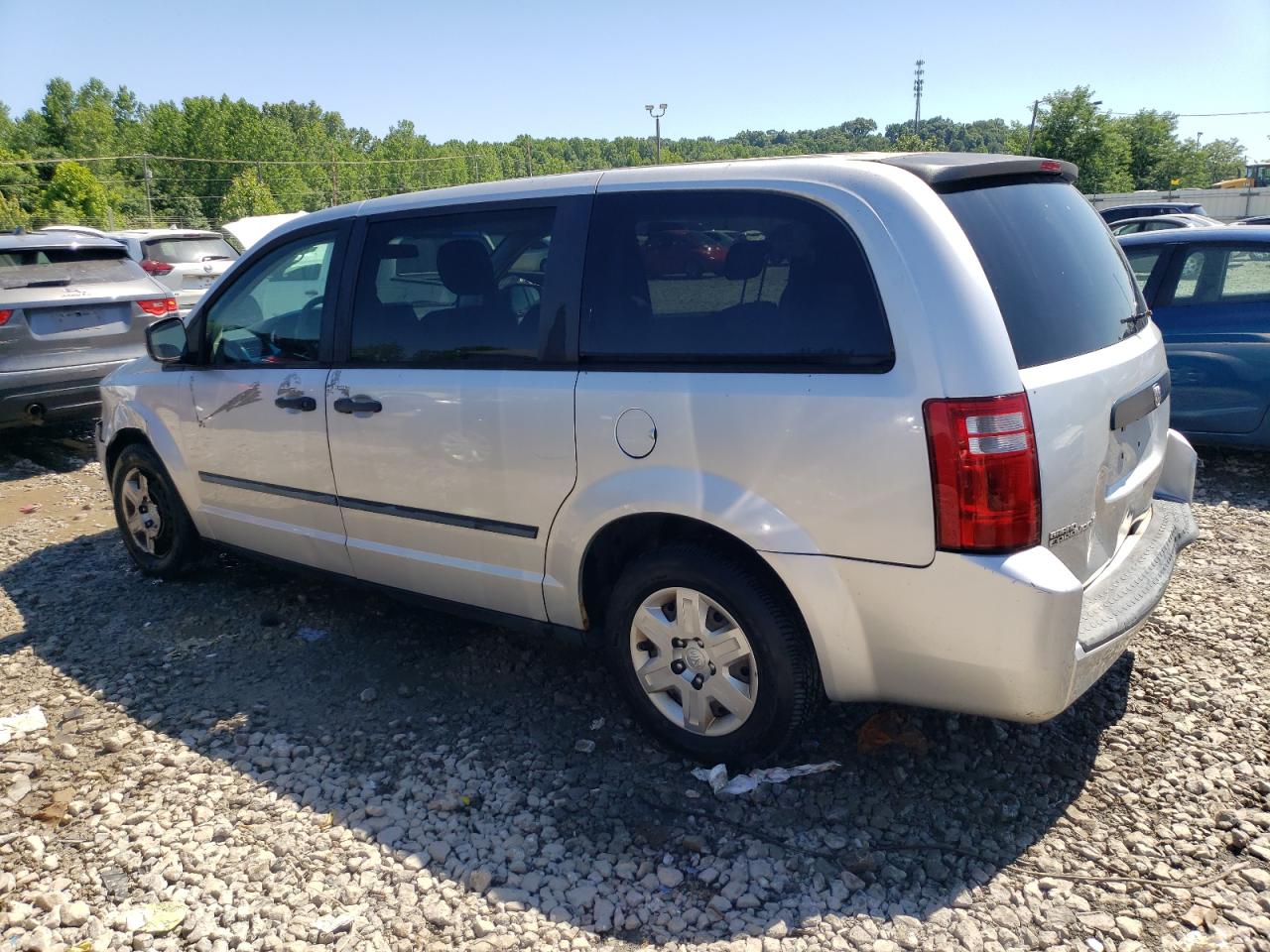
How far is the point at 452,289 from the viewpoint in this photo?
12.1ft

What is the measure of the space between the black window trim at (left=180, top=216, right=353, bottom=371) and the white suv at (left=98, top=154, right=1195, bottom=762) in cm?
3

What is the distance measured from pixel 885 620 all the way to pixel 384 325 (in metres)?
2.29

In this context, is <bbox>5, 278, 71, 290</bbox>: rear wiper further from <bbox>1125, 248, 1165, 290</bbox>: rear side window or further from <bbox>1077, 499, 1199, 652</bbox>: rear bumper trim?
<bbox>1125, 248, 1165, 290</bbox>: rear side window

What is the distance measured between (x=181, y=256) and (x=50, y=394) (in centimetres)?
729

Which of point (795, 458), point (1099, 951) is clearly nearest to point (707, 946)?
point (1099, 951)

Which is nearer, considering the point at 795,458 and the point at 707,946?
the point at 707,946

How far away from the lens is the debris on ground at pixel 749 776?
3.17 m

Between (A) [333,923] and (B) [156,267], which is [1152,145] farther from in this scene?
(A) [333,923]

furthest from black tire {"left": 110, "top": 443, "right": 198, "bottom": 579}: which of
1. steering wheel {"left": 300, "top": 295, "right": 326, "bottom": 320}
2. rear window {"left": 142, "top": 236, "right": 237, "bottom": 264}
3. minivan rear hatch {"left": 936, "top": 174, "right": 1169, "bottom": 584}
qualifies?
rear window {"left": 142, "top": 236, "right": 237, "bottom": 264}

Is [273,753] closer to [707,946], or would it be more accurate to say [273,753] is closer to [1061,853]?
[707,946]

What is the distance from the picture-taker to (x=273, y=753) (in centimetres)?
353

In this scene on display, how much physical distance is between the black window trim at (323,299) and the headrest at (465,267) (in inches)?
22.4

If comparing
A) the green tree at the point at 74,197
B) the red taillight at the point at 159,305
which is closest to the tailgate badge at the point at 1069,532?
the red taillight at the point at 159,305

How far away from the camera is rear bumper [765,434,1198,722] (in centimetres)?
258
